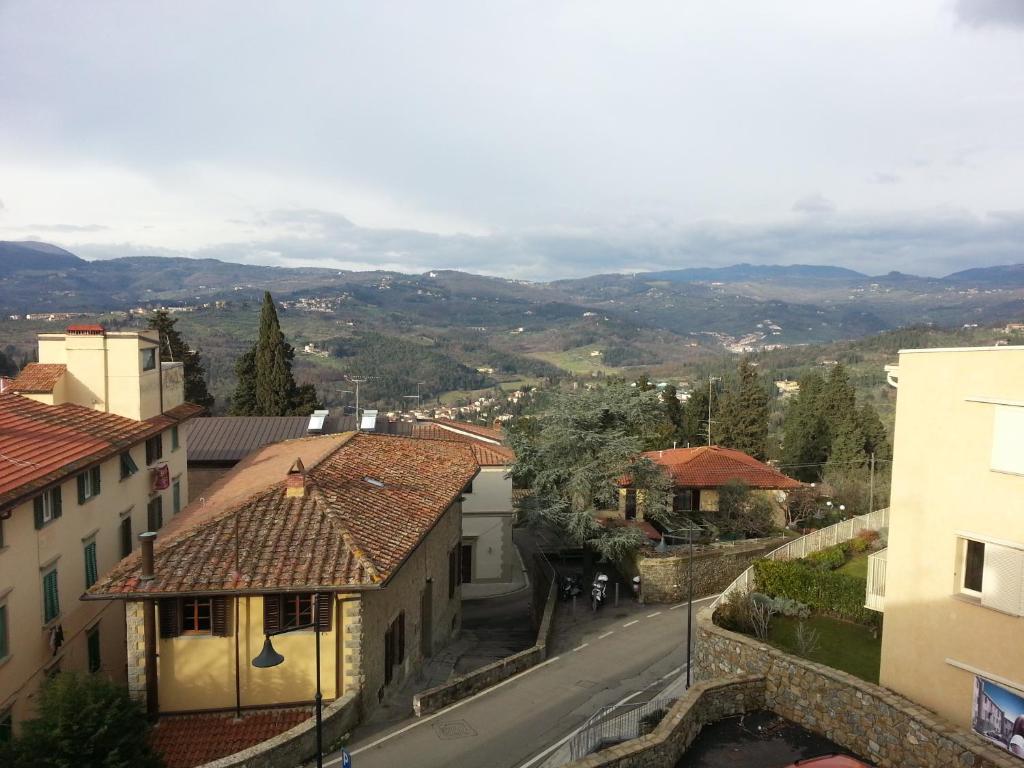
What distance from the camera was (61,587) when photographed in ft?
56.6

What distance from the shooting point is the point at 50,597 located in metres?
16.7

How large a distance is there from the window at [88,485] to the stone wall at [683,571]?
18.2 metres

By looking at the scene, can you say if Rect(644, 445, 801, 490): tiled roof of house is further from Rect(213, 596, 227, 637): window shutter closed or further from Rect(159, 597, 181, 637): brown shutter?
Rect(159, 597, 181, 637): brown shutter

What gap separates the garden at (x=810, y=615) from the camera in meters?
17.1

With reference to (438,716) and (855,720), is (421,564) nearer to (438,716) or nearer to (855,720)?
(438,716)

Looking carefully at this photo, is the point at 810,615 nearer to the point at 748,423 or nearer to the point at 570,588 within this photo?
the point at 570,588

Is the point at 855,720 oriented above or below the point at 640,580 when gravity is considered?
above

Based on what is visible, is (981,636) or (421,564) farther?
(421,564)

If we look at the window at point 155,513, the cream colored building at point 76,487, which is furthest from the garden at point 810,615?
the window at point 155,513

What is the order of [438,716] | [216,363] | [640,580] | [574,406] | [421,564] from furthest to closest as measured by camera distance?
[216,363] → [574,406] → [640,580] → [421,564] → [438,716]

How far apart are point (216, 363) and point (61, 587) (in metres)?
128

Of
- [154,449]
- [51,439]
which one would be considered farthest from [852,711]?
[154,449]

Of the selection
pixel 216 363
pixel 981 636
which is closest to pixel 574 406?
pixel 981 636

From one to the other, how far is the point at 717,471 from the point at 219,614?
30844 millimetres
